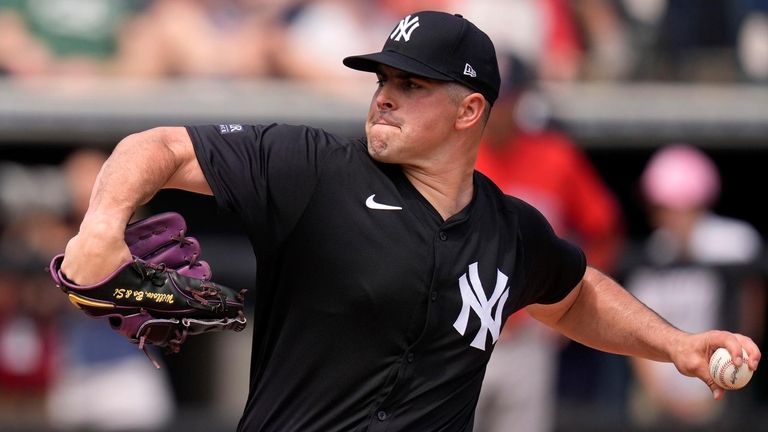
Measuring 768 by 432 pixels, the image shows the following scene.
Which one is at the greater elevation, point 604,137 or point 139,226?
point 139,226

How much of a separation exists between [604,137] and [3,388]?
160 inches

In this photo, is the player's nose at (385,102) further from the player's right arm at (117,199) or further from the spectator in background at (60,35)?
the spectator in background at (60,35)

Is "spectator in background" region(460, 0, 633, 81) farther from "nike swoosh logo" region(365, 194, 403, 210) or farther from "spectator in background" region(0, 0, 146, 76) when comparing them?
"nike swoosh logo" region(365, 194, 403, 210)

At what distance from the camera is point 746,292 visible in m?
8.03

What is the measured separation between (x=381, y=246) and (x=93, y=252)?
0.88m

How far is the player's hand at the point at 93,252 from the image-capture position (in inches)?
128

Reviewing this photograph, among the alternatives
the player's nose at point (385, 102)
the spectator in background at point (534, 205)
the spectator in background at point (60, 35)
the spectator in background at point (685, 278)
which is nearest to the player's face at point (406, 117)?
the player's nose at point (385, 102)

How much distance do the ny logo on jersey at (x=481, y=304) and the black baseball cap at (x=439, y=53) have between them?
0.54 m

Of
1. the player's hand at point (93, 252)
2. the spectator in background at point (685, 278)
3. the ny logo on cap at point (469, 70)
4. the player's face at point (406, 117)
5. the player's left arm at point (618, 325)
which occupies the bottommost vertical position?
the spectator in background at point (685, 278)

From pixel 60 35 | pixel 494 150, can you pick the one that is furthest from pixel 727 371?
pixel 60 35

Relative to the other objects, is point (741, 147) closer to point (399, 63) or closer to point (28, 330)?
point (28, 330)

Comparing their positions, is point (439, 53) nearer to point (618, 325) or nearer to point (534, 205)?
point (618, 325)

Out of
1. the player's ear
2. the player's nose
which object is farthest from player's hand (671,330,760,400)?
the player's nose

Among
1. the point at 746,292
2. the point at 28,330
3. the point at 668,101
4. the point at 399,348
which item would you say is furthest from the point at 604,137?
the point at 399,348
